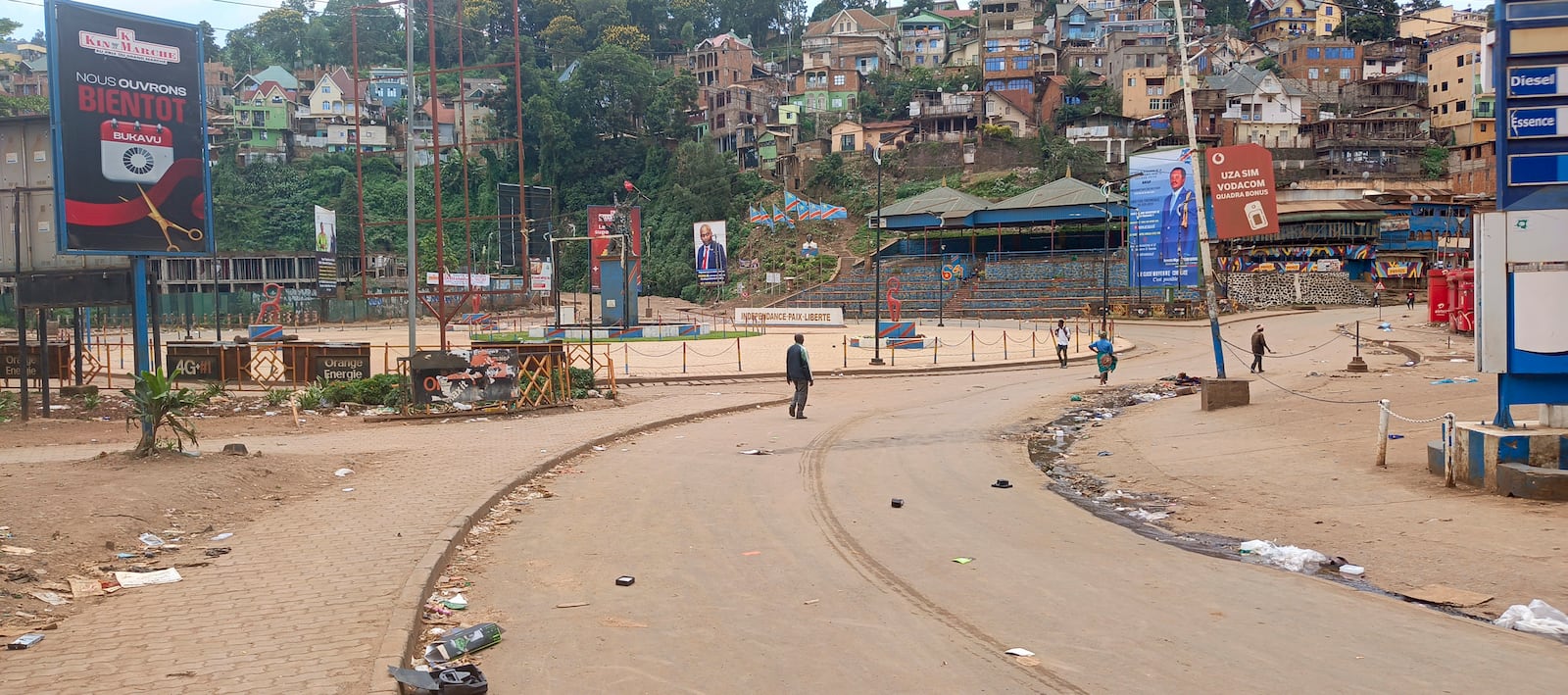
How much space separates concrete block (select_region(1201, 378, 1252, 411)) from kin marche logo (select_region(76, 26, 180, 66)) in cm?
2183

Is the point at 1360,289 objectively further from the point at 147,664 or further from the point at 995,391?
the point at 147,664

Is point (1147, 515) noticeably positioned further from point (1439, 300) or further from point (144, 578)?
point (1439, 300)

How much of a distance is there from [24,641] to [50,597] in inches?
43.2

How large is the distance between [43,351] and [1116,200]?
6169 centimetres

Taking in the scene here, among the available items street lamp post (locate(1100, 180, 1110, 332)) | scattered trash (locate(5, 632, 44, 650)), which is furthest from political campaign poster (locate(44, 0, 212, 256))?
street lamp post (locate(1100, 180, 1110, 332))

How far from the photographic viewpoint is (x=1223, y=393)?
19922 millimetres

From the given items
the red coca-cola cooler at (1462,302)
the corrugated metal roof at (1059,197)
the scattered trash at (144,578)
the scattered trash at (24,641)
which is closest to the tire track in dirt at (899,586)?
the scattered trash at (144,578)

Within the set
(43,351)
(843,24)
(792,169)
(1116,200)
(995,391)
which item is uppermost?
(843,24)

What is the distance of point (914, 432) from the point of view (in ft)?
62.1

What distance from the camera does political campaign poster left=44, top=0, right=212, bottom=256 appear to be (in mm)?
20266

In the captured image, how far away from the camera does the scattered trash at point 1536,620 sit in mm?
6879

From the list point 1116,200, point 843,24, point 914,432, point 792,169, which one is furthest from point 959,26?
point 914,432

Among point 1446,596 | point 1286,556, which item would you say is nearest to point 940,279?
point 1286,556

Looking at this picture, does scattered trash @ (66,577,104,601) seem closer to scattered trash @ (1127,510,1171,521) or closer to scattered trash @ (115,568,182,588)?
scattered trash @ (115,568,182,588)
